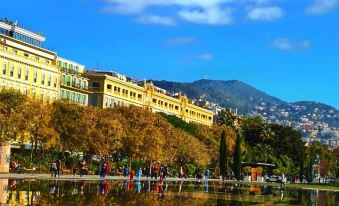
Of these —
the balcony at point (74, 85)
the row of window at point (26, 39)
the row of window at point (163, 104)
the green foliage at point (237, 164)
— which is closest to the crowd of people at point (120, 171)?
the green foliage at point (237, 164)

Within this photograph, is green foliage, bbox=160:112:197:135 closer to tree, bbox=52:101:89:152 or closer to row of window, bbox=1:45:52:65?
row of window, bbox=1:45:52:65

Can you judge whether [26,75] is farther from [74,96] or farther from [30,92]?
[74,96]

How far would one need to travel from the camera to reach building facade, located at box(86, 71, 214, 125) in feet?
471

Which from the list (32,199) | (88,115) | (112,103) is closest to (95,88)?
(112,103)

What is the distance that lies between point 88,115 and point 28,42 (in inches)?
1995

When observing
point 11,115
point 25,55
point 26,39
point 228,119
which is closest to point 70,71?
point 26,39

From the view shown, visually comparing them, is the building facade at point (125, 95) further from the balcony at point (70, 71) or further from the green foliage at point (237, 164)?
the green foliage at point (237, 164)

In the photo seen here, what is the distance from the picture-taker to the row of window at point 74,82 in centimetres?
13012

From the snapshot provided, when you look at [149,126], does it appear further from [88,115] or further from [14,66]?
[14,66]

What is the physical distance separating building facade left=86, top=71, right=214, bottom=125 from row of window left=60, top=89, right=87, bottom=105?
15.7ft

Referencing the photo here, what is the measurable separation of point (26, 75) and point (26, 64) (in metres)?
2.10

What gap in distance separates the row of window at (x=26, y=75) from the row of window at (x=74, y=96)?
4716mm

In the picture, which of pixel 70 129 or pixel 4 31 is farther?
pixel 4 31

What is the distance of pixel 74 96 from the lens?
134250 millimetres
